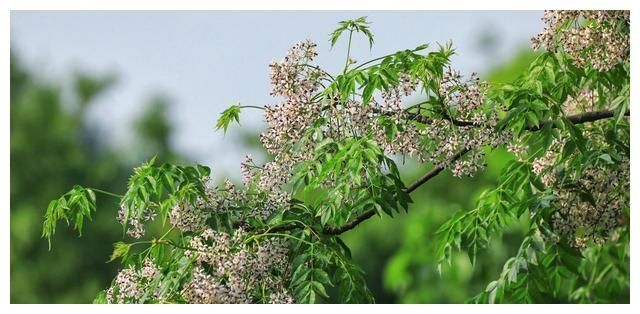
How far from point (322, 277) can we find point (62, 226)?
19380 mm

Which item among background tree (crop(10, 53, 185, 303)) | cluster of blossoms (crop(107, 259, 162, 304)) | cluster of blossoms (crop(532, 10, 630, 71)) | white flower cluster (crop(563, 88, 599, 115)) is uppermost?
cluster of blossoms (crop(532, 10, 630, 71))

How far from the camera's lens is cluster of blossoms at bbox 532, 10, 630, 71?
3.84 meters

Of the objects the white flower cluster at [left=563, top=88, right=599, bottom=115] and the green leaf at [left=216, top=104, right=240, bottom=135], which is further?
the white flower cluster at [left=563, top=88, right=599, bottom=115]

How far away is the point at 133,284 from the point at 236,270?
1.45ft

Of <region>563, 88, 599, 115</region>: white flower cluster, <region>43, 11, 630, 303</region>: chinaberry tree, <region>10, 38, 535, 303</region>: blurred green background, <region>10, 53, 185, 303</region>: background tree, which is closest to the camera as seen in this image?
<region>43, 11, 630, 303</region>: chinaberry tree

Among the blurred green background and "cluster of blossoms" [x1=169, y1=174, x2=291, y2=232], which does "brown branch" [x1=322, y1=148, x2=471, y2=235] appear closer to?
"cluster of blossoms" [x1=169, y1=174, x2=291, y2=232]

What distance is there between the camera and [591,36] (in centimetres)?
384

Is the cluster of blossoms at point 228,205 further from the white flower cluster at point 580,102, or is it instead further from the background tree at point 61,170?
the background tree at point 61,170

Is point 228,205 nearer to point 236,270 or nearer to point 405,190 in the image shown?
point 236,270

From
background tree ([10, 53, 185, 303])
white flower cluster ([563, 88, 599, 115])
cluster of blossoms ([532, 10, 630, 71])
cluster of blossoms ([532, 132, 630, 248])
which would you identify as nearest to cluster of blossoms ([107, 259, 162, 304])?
cluster of blossoms ([532, 132, 630, 248])

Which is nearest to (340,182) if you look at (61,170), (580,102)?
(580,102)

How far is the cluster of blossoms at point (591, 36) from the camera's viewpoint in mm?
3840

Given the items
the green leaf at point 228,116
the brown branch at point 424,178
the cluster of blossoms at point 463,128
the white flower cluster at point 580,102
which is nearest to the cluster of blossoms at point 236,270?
the brown branch at point 424,178

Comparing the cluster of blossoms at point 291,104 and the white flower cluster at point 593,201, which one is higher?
the cluster of blossoms at point 291,104
